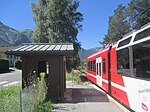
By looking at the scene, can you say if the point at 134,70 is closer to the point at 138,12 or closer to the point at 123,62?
the point at 123,62

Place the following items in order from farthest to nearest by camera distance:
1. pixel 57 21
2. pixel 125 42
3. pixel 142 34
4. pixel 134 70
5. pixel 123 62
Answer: pixel 57 21, pixel 123 62, pixel 125 42, pixel 134 70, pixel 142 34

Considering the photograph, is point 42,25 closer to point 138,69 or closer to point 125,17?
point 125,17

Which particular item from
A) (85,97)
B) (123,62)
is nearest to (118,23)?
(85,97)

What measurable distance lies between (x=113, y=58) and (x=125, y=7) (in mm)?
54987

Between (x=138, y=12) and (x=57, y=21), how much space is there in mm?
25361

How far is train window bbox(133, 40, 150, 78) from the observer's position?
7.40 meters

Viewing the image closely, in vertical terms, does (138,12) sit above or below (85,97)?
above

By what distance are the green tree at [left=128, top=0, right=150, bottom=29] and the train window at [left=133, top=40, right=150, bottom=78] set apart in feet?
157

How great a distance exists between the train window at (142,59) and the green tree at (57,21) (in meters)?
31.9

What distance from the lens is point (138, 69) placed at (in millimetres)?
8344

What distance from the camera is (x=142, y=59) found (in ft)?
26.0

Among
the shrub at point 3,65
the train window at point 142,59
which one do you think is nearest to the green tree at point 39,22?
the shrub at point 3,65

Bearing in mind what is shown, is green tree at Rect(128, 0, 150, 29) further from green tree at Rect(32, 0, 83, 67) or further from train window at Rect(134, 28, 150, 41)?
train window at Rect(134, 28, 150, 41)

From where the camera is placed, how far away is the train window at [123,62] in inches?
383
